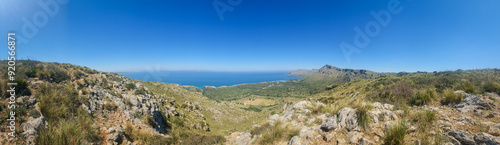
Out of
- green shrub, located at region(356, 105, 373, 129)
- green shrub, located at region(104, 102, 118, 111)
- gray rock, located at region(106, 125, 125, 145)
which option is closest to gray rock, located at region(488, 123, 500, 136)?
green shrub, located at region(356, 105, 373, 129)

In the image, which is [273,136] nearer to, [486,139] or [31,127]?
[486,139]

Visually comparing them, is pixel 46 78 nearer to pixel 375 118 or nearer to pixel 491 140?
pixel 375 118

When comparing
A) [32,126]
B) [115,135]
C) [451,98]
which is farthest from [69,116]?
[451,98]

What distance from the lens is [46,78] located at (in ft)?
26.2

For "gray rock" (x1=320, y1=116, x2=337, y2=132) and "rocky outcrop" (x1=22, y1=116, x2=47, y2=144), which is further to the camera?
"gray rock" (x1=320, y1=116, x2=337, y2=132)

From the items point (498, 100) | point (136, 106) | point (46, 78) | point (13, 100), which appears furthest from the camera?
point (136, 106)

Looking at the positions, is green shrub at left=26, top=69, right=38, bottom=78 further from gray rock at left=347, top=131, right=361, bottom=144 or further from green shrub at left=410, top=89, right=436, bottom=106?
green shrub at left=410, top=89, right=436, bottom=106

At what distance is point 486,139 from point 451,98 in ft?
10.9

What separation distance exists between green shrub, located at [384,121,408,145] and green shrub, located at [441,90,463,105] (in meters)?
4.04

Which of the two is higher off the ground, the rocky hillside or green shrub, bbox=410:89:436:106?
green shrub, bbox=410:89:436:106

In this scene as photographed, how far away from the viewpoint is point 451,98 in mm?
4809

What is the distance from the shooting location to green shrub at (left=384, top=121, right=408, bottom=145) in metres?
2.82

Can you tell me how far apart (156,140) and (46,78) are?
26.8ft

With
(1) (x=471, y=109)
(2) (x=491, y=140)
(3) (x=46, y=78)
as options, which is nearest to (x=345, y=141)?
(2) (x=491, y=140)
